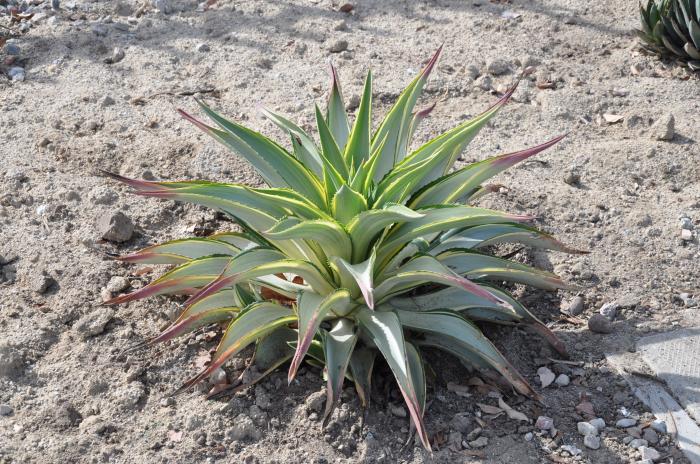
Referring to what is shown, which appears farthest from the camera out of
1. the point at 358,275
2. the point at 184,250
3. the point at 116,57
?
the point at 116,57

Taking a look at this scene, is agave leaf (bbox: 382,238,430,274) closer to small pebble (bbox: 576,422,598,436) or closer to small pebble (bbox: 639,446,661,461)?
small pebble (bbox: 576,422,598,436)

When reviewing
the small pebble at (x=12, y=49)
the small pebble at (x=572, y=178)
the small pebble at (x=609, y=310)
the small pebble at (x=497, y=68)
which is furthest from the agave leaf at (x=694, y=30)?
the small pebble at (x=12, y=49)

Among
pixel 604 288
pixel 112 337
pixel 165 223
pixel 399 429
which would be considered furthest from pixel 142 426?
pixel 604 288

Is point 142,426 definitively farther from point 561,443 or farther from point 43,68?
point 43,68

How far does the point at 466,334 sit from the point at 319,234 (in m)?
0.62

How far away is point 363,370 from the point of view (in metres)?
2.82

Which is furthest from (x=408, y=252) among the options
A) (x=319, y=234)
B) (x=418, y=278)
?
(x=319, y=234)

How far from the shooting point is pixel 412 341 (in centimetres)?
293

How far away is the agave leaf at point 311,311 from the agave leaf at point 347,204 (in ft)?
0.79

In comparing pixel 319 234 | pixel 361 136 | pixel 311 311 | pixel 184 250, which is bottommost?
pixel 184 250

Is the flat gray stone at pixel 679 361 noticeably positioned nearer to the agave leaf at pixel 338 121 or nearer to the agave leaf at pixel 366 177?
the agave leaf at pixel 366 177

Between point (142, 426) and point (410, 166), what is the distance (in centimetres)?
125

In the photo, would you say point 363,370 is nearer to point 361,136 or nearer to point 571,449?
point 571,449

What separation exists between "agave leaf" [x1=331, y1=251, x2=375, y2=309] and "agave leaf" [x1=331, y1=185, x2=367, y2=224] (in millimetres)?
136
